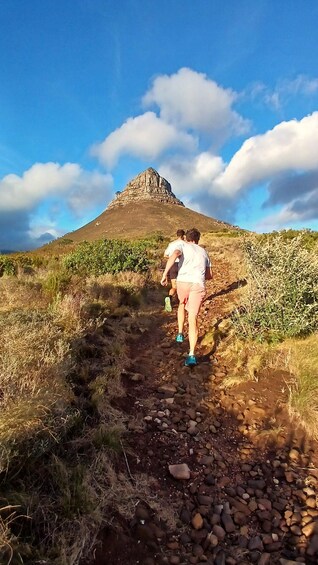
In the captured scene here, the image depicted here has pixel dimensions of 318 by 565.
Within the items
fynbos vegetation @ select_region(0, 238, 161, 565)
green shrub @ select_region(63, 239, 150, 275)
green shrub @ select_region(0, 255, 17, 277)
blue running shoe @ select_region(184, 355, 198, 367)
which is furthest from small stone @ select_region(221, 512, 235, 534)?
green shrub @ select_region(0, 255, 17, 277)

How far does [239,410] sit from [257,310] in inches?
98.4

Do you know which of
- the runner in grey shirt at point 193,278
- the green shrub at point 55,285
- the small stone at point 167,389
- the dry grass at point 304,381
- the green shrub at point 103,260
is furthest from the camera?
the green shrub at point 103,260

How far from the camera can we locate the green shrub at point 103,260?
12.1 metres

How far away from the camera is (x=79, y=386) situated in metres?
4.48

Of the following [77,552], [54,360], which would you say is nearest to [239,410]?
[54,360]

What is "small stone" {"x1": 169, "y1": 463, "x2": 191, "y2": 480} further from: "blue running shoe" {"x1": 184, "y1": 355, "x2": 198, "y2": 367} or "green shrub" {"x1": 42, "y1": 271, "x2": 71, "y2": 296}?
"green shrub" {"x1": 42, "y1": 271, "x2": 71, "y2": 296}

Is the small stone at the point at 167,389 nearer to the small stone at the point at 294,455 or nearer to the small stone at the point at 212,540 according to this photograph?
the small stone at the point at 294,455

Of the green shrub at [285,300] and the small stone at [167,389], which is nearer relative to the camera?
the small stone at [167,389]

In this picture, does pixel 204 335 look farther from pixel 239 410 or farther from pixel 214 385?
pixel 239 410

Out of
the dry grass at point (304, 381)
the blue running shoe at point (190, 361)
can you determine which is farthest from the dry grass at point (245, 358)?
the blue running shoe at point (190, 361)

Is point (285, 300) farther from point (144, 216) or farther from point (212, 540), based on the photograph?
point (144, 216)

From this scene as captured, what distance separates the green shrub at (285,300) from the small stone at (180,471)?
3.04 m

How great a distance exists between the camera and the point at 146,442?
4.02 meters

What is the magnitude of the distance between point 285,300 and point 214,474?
12.4 feet
